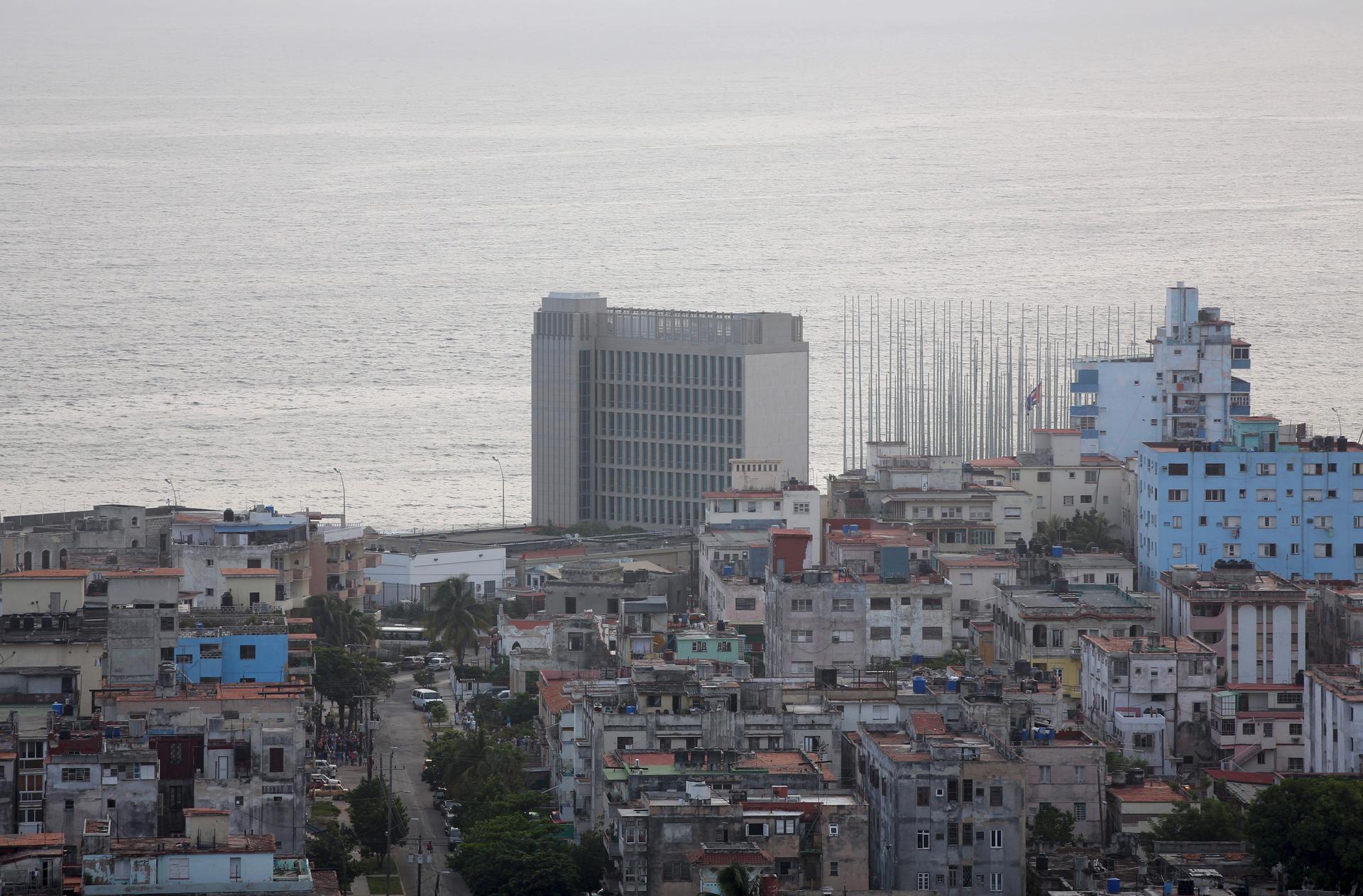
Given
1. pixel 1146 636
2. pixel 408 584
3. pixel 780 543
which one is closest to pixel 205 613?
pixel 780 543

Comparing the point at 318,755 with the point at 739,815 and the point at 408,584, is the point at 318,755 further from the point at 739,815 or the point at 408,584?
the point at 408,584

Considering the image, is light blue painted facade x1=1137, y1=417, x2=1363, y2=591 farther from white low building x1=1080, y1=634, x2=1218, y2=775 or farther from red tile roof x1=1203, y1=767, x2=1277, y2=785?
red tile roof x1=1203, y1=767, x2=1277, y2=785


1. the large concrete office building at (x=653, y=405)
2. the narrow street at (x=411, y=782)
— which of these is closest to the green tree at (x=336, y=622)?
the narrow street at (x=411, y=782)

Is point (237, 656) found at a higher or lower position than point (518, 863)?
higher

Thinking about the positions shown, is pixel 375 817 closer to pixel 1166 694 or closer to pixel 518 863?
pixel 518 863

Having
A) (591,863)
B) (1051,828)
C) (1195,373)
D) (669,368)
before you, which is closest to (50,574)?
(591,863)

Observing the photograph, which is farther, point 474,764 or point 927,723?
point 474,764

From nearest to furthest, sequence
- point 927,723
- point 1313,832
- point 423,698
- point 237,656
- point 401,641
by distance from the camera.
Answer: point 1313,832 → point 927,723 → point 237,656 → point 423,698 → point 401,641

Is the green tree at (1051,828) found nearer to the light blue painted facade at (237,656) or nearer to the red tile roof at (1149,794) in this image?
the red tile roof at (1149,794)
